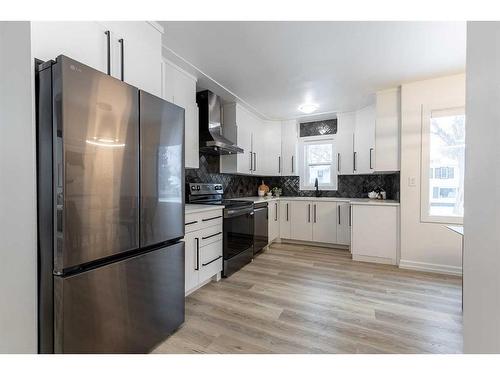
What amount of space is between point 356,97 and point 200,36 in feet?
8.10

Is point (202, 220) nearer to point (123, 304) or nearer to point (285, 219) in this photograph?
point (123, 304)

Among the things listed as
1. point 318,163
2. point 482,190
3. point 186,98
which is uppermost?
point 186,98

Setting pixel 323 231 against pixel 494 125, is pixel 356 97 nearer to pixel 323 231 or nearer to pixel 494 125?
pixel 323 231

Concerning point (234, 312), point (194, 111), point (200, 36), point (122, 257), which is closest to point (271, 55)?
point (200, 36)

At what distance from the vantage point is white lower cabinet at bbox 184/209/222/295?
2.14 metres

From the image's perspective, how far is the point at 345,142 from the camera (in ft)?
13.4

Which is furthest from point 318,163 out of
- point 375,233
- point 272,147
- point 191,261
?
point 191,261

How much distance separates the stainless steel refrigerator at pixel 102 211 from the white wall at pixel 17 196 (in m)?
0.04

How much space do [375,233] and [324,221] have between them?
0.85 meters

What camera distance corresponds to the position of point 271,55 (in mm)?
2248

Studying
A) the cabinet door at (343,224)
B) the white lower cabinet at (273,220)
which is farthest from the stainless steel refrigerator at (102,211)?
the cabinet door at (343,224)

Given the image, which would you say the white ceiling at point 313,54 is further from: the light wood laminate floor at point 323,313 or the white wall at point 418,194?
the light wood laminate floor at point 323,313

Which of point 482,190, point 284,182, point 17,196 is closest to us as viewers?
point 482,190

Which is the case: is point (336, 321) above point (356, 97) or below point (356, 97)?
below
